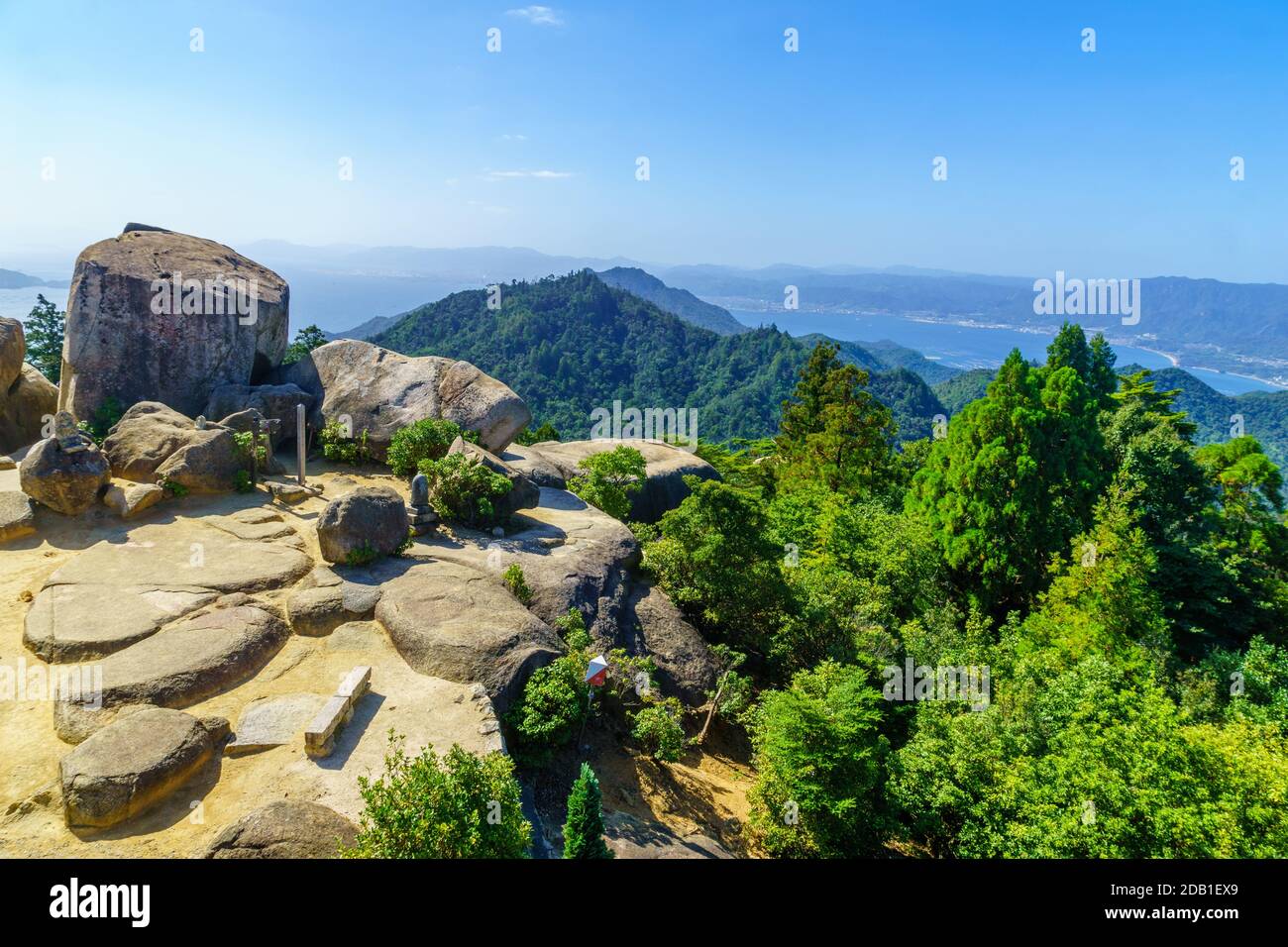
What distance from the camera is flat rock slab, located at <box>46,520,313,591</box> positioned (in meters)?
12.6

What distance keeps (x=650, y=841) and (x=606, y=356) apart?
11708 centimetres

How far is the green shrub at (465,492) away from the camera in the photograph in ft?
55.4

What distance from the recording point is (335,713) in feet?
31.3

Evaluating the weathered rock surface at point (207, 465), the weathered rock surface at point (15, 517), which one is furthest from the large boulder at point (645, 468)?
the weathered rock surface at point (15, 517)

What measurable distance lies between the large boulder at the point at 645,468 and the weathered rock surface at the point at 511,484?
165cm

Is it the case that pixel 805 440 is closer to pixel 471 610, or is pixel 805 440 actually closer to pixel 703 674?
pixel 703 674

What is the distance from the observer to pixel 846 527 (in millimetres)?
22125

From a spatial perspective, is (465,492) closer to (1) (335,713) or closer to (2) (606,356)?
(1) (335,713)

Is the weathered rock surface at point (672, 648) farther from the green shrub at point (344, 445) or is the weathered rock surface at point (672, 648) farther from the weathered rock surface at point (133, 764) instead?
the green shrub at point (344, 445)

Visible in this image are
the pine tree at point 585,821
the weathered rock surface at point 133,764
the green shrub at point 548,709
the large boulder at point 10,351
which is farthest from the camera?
the large boulder at point 10,351

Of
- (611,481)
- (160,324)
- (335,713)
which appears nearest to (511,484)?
(611,481)

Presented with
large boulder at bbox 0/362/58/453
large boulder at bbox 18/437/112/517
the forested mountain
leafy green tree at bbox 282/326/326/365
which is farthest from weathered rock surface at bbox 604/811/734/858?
the forested mountain

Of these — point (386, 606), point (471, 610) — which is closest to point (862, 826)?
point (471, 610)
